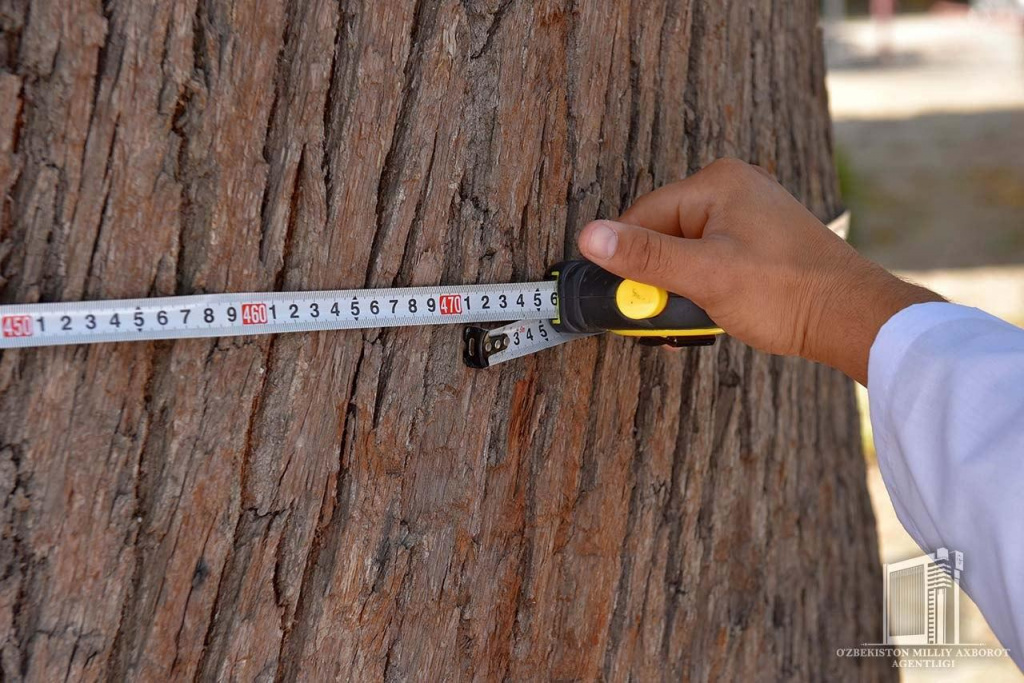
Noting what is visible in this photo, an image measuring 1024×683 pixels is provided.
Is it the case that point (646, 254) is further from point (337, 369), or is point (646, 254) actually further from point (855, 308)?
point (337, 369)

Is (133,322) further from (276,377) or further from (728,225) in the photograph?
(728,225)

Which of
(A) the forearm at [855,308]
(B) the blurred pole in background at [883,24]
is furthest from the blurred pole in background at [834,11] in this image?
(A) the forearm at [855,308]

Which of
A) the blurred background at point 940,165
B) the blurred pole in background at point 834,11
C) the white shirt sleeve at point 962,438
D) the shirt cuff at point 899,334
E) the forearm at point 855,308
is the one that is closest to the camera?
the white shirt sleeve at point 962,438

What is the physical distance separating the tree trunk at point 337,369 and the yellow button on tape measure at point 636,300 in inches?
5.0

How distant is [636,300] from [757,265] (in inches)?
7.9

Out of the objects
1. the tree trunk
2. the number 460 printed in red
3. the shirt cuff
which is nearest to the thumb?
the tree trunk

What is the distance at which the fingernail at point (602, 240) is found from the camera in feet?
4.82

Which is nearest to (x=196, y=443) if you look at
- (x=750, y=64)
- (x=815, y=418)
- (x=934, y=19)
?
(x=750, y=64)

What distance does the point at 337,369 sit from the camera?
4.52 feet

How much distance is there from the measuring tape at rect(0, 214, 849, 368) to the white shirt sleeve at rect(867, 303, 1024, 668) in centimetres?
36

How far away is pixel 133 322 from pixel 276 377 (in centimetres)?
21

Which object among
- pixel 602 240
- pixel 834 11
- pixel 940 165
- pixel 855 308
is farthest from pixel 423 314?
pixel 834 11

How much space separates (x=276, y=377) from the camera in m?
1.34

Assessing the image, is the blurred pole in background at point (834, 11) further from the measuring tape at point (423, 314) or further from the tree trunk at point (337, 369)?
the measuring tape at point (423, 314)
